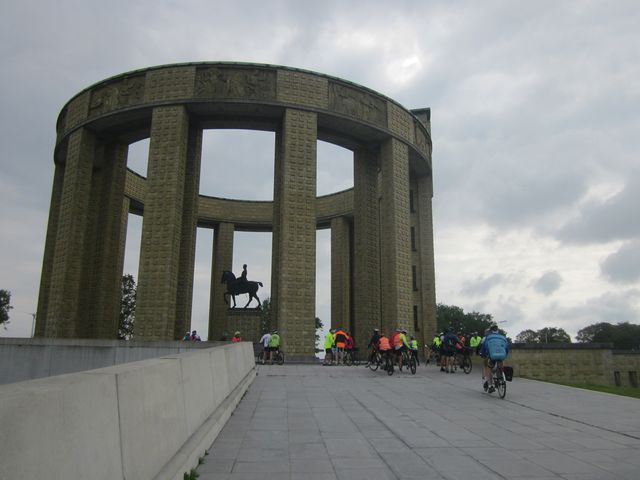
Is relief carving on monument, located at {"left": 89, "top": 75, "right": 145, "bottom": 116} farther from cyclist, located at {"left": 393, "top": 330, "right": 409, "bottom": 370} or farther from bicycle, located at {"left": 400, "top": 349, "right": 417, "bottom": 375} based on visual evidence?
bicycle, located at {"left": 400, "top": 349, "right": 417, "bottom": 375}

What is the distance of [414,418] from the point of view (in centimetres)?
681

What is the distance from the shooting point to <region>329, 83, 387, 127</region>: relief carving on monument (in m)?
23.5

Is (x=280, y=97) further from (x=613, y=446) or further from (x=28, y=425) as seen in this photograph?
(x=28, y=425)

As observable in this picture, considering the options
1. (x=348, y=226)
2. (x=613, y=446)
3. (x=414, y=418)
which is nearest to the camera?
(x=613, y=446)

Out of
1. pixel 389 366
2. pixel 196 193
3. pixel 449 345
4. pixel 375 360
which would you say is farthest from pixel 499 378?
pixel 196 193

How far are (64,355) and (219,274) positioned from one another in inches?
678

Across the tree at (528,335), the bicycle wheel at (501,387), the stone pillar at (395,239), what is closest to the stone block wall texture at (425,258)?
the stone pillar at (395,239)

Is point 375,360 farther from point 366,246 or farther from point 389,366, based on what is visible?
point 366,246

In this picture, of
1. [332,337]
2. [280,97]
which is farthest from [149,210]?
[332,337]

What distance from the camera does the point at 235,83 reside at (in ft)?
73.6

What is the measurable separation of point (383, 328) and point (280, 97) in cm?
1182

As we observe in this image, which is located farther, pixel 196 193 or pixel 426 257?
pixel 426 257

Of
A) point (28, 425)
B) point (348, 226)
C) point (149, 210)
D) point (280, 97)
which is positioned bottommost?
point (28, 425)

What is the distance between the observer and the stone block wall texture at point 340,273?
32.1m
